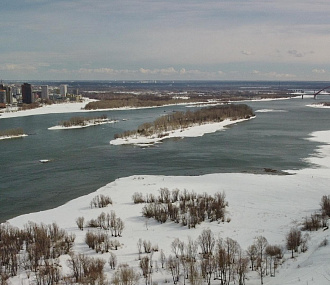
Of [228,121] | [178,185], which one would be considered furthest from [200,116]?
[178,185]

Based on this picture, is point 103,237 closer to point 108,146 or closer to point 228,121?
point 108,146

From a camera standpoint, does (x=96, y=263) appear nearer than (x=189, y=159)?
Yes

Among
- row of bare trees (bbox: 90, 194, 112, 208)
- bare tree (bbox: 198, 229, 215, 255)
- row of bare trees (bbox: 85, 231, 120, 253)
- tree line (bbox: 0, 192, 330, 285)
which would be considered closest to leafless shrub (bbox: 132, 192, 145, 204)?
row of bare trees (bbox: 90, 194, 112, 208)

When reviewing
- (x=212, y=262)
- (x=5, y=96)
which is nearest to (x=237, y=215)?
(x=212, y=262)

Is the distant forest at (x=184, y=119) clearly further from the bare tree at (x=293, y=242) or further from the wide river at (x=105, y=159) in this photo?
the bare tree at (x=293, y=242)

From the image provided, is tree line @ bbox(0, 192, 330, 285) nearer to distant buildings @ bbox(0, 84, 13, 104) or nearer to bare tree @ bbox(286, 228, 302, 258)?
bare tree @ bbox(286, 228, 302, 258)

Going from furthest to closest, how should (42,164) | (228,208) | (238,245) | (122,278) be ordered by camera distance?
(42,164), (228,208), (238,245), (122,278)

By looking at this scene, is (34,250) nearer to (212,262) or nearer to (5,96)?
(212,262)
